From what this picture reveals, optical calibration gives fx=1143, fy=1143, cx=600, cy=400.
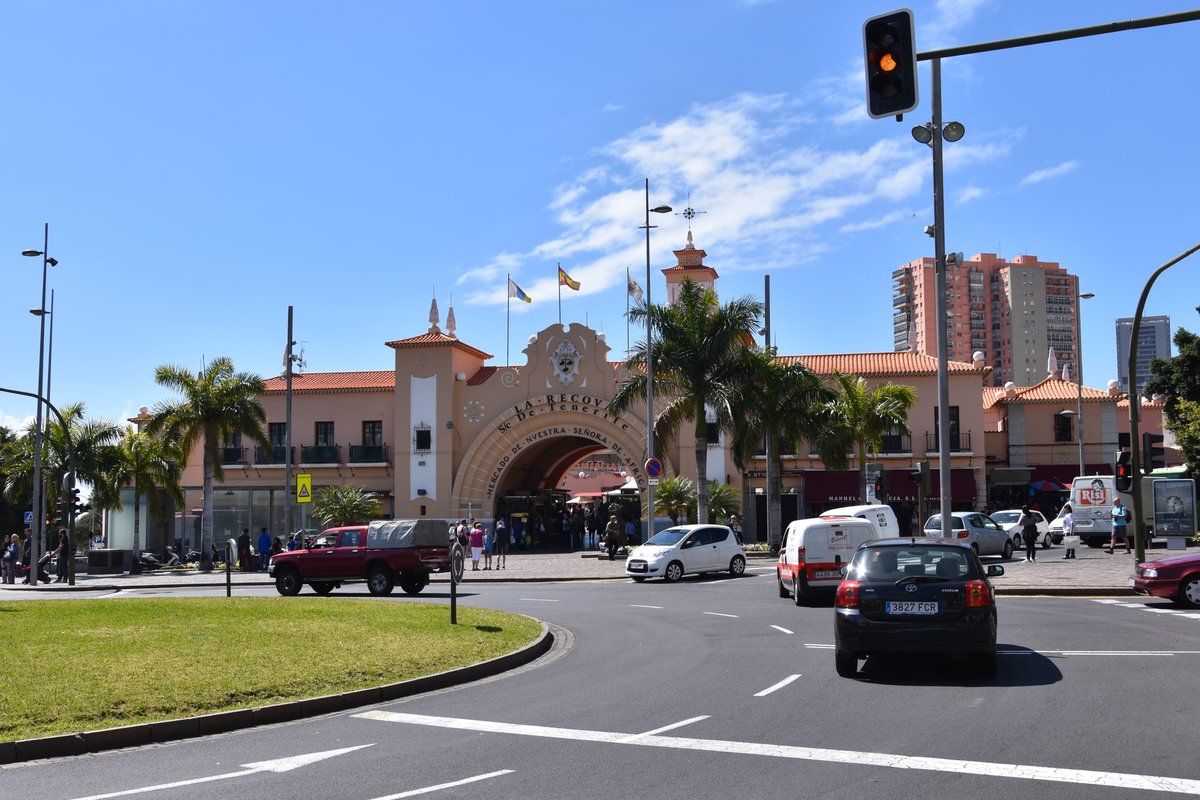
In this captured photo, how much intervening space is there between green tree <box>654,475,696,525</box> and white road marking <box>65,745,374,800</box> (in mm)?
36340

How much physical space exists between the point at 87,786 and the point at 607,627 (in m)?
11.5

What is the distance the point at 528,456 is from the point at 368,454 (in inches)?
305

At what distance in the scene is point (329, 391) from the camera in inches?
2206

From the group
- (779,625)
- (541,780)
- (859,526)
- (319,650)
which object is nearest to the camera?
(541,780)

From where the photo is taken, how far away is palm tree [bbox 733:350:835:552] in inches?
1533

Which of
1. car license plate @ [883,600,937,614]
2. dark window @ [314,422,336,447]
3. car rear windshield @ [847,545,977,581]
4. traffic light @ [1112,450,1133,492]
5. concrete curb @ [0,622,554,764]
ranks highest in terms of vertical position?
dark window @ [314,422,336,447]

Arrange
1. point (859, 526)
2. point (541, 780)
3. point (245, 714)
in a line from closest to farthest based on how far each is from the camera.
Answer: point (541, 780), point (245, 714), point (859, 526)

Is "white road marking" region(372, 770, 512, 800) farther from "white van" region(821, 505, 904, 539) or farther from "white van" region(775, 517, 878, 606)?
"white van" region(821, 505, 904, 539)

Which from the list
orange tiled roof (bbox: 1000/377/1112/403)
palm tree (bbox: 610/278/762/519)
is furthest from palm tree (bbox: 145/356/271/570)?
orange tiled roof (bbox: 1000/377/1112/403)

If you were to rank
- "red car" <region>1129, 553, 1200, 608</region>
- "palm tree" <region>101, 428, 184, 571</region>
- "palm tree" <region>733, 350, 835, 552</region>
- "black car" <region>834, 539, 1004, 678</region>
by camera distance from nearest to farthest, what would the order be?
"black car" <region>834, 539, 1004, 678</region>, "red car" <region>1129, 553, 1200, 608</region>, "palm tree" <region>733, 350, 835, 552</region>, "palm tree" <region>101, 428, 184, 571</region>

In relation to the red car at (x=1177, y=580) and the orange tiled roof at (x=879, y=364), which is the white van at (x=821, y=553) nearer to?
the red car at (x=1177, y=580)

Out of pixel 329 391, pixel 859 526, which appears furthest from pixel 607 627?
pixel 329 391

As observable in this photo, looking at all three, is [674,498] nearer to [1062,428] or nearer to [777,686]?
[1062,428]

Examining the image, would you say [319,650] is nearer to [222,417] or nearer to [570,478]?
[222,417]
